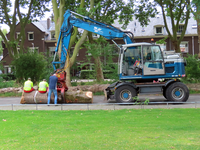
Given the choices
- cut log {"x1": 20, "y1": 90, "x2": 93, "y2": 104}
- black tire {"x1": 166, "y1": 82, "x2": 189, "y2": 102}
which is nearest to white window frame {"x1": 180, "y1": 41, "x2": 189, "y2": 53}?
black tire {"x1": 166, "y1": 82, "x2": 189, "y2": 102}

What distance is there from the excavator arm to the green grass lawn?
5.60 meters

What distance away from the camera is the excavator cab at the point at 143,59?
1412 centimetres

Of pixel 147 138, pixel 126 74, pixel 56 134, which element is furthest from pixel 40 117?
pixel 126 74

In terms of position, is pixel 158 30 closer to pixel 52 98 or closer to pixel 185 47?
pixel 185 47

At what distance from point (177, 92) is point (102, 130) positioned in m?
7.51

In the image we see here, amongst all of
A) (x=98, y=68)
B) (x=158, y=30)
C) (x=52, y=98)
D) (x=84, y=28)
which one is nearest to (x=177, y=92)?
(x=84, y=28)

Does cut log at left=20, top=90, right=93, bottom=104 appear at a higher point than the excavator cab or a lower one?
lower

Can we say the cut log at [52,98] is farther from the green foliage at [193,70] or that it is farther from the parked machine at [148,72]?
the green foliage at [193,70]

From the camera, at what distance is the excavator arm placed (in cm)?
1551

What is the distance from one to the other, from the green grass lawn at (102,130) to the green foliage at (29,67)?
13.0 metres

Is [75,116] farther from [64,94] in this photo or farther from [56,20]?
[56,20]

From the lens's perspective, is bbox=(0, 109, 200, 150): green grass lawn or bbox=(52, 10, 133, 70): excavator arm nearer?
bbox=(0, 109, 200, 150): green grass lawn

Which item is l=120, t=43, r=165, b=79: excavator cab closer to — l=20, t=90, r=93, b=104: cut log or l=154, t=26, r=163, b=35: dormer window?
l=20, t=90, r=93, b=104: cut log

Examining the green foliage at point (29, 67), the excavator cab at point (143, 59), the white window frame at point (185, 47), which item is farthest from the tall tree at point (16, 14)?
the white window frame at point (185, 47)
